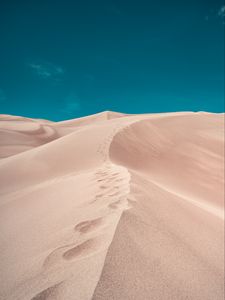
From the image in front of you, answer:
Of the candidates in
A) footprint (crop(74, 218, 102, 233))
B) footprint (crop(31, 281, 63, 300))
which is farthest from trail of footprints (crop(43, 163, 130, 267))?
footprint (crop(31, 281, 63, 300))

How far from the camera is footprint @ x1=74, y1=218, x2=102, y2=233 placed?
1.55m

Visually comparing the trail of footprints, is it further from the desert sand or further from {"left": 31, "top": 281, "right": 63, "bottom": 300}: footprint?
{"left": 31, "top": 281, "right": 63, "bottom": 300}: footprint

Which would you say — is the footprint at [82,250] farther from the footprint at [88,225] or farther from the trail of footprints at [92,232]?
the footprint at [88,225]

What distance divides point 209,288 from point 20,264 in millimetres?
1221

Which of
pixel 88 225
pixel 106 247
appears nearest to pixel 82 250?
pixel 106 247

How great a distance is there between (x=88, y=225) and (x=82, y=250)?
1.03ft

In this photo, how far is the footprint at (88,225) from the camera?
1.55 m

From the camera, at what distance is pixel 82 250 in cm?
130

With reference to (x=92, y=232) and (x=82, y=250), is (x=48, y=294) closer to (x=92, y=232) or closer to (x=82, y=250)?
(x=82, y=250)

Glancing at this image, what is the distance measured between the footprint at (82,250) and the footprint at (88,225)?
180 mm

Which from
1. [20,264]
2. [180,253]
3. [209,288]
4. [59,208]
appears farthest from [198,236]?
[20,264]

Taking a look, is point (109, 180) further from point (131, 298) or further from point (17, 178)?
point (17, 178)

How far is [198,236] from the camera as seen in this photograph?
212 centimetres

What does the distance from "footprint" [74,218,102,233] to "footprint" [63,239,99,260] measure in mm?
180
